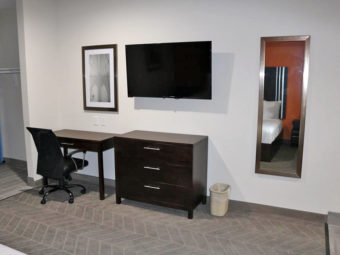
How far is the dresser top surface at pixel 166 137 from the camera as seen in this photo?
11.3ft

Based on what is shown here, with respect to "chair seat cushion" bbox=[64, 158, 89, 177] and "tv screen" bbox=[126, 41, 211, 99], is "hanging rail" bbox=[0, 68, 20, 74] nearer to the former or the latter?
"chair seat cushion" bbox=[64, 158, 89, 177]

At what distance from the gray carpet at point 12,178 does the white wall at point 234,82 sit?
131 centimetres

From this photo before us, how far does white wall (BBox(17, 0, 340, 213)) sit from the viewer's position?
313cm

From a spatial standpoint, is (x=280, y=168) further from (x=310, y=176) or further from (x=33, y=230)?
(x=33, y=230)

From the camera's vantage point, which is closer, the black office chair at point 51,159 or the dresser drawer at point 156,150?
the dresser drawer at point 156,150

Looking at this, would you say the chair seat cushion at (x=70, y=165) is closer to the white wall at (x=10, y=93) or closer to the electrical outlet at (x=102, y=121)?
the electrical outlet at (x=102, y=121)

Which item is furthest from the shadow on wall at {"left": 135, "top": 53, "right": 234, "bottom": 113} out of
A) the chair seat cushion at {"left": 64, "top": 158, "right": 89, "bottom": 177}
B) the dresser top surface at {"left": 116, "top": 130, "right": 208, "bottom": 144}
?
the chair seat cushion at {"left": 64, "top": 158, "right": 89, "bottom": 177}

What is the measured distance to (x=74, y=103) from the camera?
182 inches

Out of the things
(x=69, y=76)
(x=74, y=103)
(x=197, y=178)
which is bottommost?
(x=197, y=178)

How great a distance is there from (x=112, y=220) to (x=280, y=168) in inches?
74.8

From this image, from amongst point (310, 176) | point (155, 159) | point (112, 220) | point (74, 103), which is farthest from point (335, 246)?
point (74, 103)

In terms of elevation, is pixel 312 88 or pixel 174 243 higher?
pixel 312 88

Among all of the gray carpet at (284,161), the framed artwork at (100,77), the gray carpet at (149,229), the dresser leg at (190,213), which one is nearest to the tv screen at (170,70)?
the framed artwork at (100,77)

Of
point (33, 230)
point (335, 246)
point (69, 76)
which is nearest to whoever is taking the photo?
point (335, 246)
